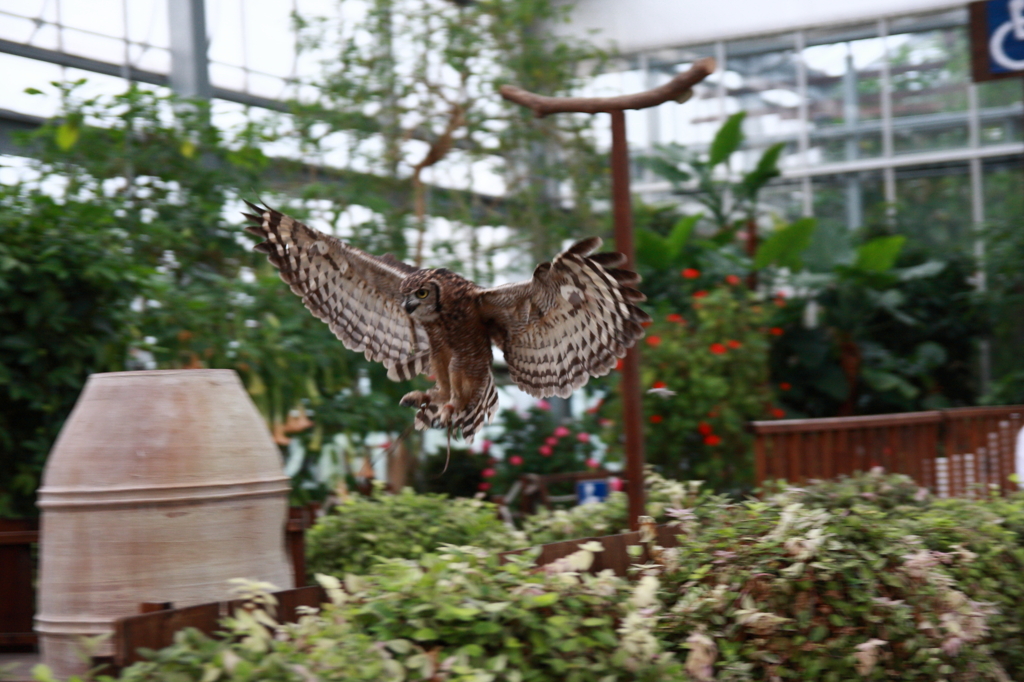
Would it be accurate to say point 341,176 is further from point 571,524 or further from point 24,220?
point 571,524

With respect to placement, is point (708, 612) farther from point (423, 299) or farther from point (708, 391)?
point (708, 391)

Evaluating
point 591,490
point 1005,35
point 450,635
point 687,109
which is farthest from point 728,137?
point 450,635

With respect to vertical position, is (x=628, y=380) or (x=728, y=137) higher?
(x=728, y=137)

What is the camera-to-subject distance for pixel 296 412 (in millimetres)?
6113

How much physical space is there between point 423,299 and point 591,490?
5.23 meters

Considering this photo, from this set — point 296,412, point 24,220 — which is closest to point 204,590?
point 24,220

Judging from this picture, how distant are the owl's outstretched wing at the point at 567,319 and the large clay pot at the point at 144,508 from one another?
92 cm

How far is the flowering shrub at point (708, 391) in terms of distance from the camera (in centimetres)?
687

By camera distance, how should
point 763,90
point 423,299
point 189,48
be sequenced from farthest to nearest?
1. point 763,90
2. point 189,48
3. point 423,299

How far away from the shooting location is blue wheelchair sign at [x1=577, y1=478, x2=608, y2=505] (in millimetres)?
7258

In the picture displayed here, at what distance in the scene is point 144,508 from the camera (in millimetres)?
2658

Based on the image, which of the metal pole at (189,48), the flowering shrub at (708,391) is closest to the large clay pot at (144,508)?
the flowering shrub at (708,391)

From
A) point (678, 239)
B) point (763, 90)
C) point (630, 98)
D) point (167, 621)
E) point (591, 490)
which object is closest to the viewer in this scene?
point (167, 621)

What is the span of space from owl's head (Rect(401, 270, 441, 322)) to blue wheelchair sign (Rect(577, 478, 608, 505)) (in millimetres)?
5134
